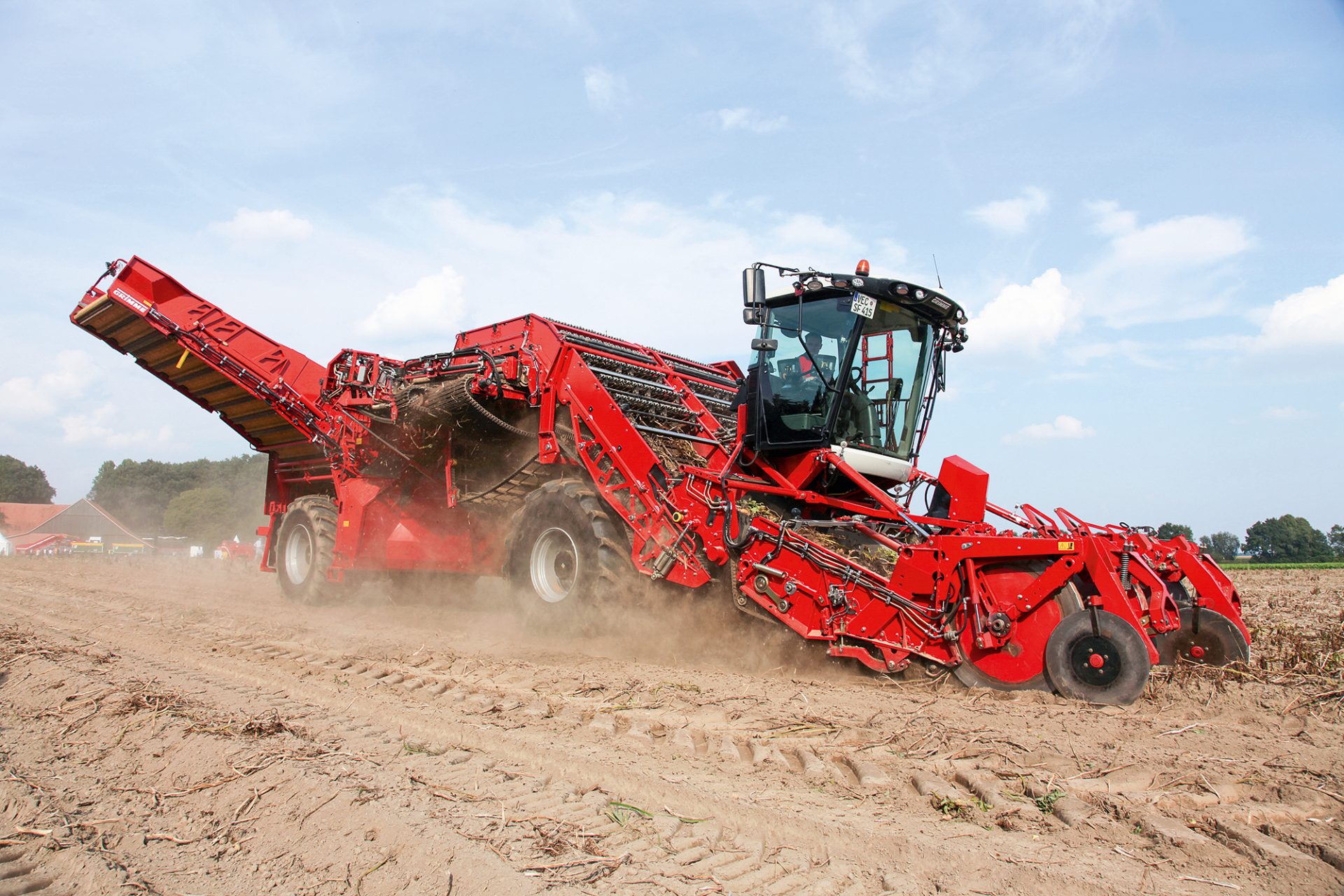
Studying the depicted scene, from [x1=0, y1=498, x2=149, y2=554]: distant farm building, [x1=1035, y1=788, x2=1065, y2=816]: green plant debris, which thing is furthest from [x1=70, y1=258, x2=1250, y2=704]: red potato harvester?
[x1=0, y1=498, x2=149, y2=554]: distant farm building

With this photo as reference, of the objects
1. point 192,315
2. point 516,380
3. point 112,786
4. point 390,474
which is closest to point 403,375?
point 390,474

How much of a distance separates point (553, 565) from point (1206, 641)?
489cm

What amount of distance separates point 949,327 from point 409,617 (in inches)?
253

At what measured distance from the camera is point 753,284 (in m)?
6.05

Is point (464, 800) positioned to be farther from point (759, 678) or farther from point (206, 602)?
point (206, 602)

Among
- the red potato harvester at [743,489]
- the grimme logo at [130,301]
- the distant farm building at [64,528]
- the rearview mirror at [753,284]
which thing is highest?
the grimme logo at [130,301]

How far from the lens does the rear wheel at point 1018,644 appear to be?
4.76m

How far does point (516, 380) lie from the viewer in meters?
7.66

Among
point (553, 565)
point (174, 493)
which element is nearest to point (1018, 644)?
point (553, 565)

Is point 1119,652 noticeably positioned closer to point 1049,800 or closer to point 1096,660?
point 1096,660

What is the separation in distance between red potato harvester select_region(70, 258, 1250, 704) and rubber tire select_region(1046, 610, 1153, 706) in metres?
0.01

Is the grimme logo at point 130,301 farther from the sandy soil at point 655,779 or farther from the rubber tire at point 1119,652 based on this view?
the rubber tire at point 1119,652

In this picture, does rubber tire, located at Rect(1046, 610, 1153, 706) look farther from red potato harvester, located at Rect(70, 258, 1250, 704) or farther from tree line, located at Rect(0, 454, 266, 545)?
tree line, located at Rect(0, 454, 266, 545)

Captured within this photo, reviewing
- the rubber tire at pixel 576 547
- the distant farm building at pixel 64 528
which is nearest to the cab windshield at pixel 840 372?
the rubber tire at pixel 576 547
